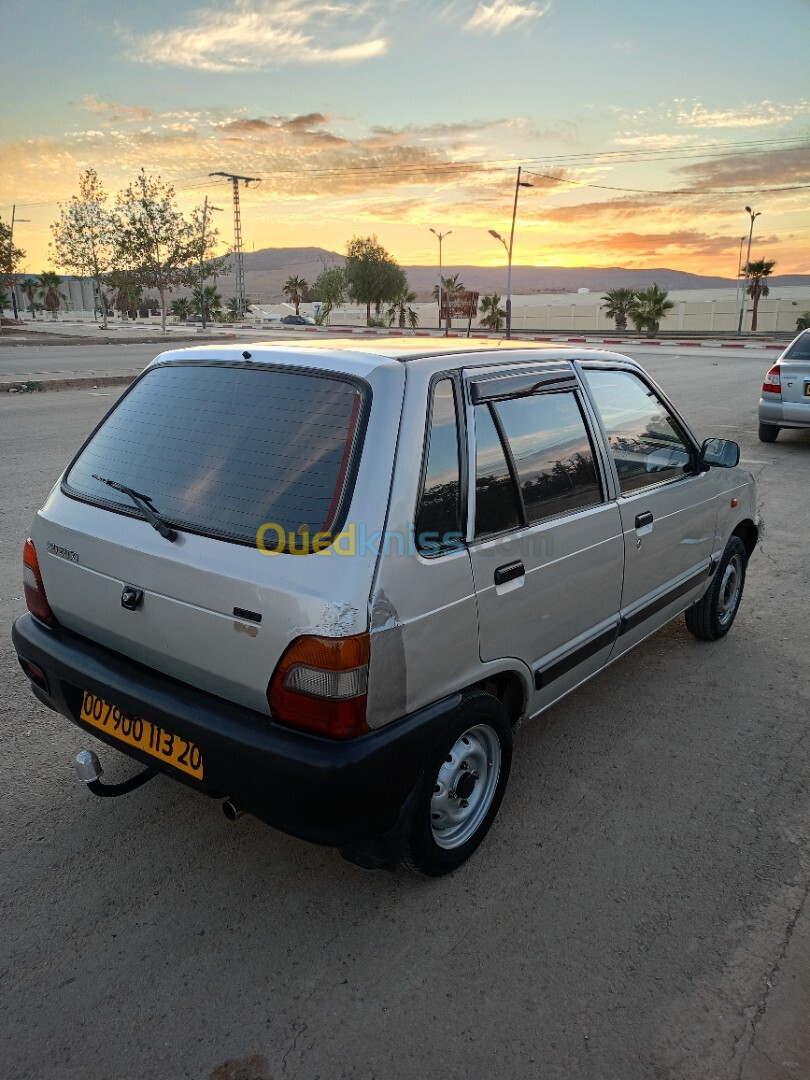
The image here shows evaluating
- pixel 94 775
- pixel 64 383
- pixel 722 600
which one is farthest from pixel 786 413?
pixel 64 383

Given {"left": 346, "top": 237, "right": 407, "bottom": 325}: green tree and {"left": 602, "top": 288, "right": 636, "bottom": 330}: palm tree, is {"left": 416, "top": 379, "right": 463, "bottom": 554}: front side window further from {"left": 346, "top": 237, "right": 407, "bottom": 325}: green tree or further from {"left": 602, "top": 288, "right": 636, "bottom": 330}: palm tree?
{"left": 346, "top": 237, "right": 407, "bottom": 325}: green tree

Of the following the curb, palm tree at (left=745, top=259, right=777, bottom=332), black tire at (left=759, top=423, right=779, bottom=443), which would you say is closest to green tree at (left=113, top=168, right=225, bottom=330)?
the curb

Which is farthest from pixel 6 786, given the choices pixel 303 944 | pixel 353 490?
pixel 353 490

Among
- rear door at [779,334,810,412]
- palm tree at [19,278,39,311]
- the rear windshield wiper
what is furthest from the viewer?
palm tree at [19,278,39,311]

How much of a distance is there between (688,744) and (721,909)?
1.05 metres

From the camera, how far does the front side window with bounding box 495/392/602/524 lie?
277 centimetres

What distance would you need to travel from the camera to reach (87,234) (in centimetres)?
4381

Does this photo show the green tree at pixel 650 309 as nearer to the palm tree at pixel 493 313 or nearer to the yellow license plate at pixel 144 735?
the palm tree at pixel 493 313

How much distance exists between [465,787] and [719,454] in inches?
89.0

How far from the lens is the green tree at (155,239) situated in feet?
123

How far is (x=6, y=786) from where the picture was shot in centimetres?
305

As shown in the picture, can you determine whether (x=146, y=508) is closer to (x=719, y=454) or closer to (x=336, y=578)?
(x=336, y=578)

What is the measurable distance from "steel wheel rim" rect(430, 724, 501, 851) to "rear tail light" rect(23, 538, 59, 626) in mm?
1524

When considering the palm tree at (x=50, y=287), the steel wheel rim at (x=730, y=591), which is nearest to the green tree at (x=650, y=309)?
the steel wheel rim at (x=730, y=591)
